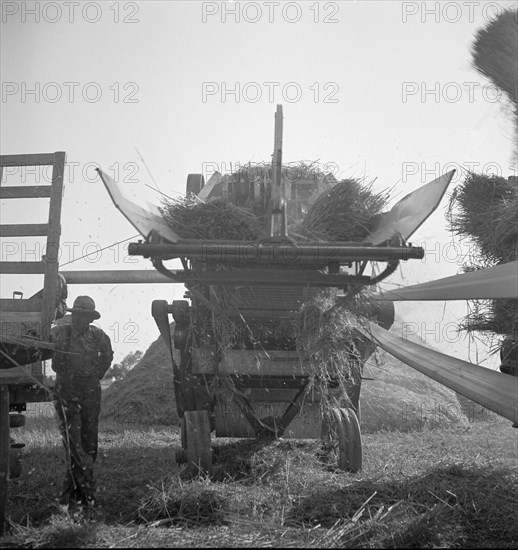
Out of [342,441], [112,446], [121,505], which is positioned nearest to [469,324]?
[342,441]

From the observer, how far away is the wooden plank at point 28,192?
6051 mm

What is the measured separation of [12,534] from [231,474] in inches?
92.8

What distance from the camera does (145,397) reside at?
1239 cm

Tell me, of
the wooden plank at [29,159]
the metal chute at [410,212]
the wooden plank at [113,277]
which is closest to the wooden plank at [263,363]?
the metal chute at [410,212]

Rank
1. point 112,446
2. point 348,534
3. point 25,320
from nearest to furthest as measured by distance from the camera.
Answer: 1. point 348,534
2. point 25,320
3. point 112,446

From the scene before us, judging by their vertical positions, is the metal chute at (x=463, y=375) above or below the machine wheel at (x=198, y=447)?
above

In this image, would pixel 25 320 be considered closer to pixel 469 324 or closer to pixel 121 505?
pixel 121 505

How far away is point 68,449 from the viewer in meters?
5.45

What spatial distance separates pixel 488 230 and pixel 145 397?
7.95m

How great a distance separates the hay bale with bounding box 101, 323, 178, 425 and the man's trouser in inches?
214

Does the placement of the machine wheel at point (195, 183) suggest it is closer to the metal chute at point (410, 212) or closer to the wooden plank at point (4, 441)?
the metal chute at point (410, 212)

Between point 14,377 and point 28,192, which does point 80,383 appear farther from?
point 28,192

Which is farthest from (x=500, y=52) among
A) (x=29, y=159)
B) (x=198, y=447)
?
(x=198, y=447)

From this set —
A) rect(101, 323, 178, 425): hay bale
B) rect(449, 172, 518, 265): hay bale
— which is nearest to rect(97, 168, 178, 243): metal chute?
rect(449, 172, 518, 265): hay bale
